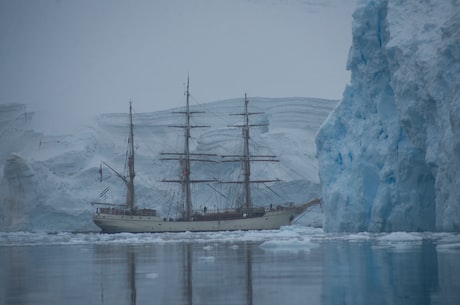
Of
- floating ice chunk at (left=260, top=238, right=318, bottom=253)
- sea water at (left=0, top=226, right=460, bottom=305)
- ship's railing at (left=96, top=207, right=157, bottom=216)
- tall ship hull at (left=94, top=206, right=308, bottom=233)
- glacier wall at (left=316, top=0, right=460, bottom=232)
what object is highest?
glacier wall at (left=316, top=0, right=460, bottom=232)

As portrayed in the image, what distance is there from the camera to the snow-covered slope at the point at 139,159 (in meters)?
37.2

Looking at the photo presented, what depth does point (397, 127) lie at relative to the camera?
959 inches

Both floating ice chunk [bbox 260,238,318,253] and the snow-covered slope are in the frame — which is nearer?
floating ice chunk [bbox 260,238,318,253]

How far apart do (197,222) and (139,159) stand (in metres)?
5.31

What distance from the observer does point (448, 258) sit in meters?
11.4

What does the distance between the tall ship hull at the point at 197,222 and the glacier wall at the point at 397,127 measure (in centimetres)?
1342

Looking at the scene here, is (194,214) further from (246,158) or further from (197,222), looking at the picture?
(246,158)

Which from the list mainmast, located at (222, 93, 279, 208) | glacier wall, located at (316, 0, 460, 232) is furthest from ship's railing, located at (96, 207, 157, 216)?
glacier wall, located at (316, 0, 460, 232)

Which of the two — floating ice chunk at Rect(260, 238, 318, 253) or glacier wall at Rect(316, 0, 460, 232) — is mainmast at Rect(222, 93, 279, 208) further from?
floating ice chunk at Rect(260, 238, 318, 253)

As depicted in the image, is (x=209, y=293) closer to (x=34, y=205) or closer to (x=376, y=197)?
(x=376, y=197)

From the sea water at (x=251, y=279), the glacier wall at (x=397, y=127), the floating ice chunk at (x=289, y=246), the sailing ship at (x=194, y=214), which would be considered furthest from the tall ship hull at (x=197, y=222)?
the sea water at (x=251, y=279)

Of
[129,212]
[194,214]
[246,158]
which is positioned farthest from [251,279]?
[194,214]

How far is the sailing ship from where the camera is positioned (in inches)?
1629

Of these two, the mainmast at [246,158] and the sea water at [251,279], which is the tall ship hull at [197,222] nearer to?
the mainmast at [246,158]
